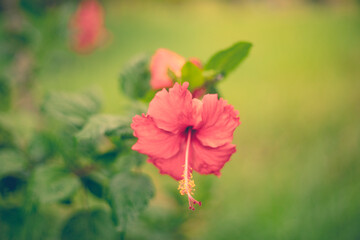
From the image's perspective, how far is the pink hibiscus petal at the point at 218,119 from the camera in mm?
597

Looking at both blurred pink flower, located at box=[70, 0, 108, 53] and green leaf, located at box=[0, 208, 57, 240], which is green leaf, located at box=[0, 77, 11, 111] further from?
blurred pink flower, located at box=[70, 0, 108, 53]

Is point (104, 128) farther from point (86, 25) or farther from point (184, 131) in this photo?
point (86, 25)

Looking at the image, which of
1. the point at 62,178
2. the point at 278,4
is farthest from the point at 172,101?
the point at 278,4

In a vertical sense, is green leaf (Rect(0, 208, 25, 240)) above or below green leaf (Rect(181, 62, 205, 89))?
below

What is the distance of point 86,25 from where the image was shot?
1.83 m

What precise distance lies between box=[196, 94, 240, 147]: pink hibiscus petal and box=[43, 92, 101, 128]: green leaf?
14.7 inches

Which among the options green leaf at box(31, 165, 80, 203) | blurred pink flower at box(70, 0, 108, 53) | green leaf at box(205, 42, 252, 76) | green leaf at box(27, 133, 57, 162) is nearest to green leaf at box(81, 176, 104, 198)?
green leaf at box(31, 165, 80, 203)

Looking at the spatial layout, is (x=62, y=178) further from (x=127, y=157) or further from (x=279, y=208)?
(x=279, y=208)

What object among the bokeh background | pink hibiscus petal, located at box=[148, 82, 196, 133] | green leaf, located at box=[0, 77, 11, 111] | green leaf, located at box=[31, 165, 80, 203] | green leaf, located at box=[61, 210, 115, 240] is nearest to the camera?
pink hibiscus petal, located at box=[148, 82, 196, 133]

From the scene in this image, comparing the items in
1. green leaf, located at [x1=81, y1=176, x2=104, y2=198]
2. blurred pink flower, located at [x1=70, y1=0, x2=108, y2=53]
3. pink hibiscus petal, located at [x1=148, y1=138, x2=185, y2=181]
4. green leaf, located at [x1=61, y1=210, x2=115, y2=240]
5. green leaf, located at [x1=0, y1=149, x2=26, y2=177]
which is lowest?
green leaf, located at [x1=61, y1=210, x2=115, y2=240]

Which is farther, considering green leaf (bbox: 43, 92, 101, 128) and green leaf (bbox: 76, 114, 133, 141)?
green leaf (bbox: 43, 92, 101, 128)

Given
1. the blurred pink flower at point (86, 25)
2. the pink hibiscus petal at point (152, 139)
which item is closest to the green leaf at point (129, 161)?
the pink hibiscus petal at point (152, 139)

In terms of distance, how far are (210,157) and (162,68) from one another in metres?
0.32

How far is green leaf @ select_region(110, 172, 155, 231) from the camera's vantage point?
0.66 metres
